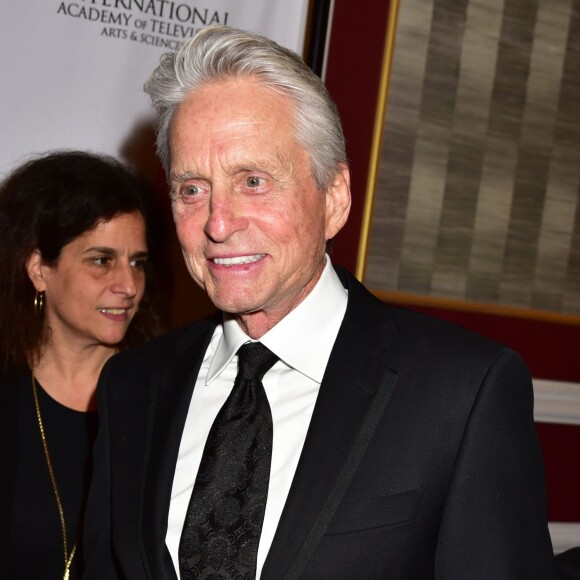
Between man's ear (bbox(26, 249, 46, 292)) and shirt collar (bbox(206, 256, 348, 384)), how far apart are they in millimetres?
1299

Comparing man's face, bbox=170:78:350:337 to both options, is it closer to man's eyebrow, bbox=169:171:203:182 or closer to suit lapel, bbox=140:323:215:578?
man's eyebrow, bbox=169:171:203:182

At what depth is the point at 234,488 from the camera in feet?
5.44

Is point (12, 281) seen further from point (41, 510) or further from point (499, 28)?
point (499, 28)

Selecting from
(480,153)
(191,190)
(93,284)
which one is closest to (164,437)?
(191,190)

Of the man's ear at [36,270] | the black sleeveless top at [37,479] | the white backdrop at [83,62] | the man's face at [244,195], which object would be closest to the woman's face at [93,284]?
the man's ear at [36,270]

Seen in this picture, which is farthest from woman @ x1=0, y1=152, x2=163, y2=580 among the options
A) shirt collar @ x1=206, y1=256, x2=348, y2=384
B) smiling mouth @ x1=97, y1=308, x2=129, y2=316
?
shirt collar @ x1=206, y1=256, x2=348, y2=384

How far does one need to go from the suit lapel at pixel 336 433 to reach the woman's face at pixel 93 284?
1.32 metres

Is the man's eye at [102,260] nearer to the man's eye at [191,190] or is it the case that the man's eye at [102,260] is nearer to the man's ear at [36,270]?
the man's ear at [36,270]

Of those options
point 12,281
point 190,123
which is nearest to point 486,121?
point 12,281

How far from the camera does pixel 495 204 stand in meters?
3.52

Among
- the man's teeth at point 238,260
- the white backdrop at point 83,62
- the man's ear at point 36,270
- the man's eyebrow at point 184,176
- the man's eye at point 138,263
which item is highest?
the white backdrop at point 83,62

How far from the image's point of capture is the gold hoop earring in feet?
9.75

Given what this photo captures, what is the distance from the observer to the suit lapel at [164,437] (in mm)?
1696

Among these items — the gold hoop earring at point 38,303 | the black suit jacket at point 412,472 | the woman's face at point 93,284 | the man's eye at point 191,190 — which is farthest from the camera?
the gold hoop earring at point 38,303
